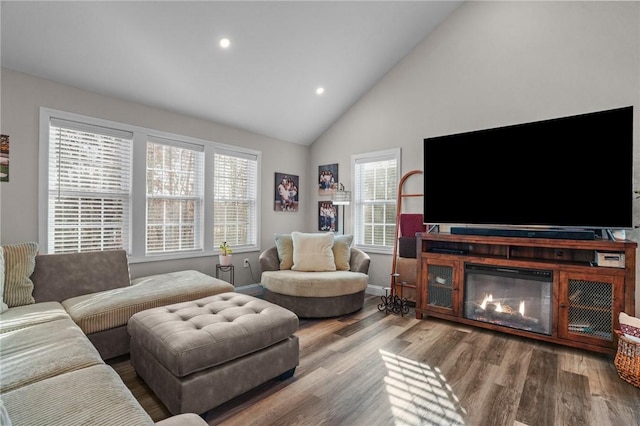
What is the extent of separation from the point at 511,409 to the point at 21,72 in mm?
4416

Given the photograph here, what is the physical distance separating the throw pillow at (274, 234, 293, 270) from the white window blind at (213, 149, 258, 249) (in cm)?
64

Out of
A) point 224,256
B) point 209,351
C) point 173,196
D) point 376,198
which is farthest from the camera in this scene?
point 376,198

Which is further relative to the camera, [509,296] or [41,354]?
[509,296]

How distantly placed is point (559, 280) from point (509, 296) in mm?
444

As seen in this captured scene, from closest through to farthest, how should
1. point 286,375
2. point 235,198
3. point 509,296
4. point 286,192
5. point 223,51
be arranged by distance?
point 286,375, point 509,296, point 223,51, point 235,198, point 286,192

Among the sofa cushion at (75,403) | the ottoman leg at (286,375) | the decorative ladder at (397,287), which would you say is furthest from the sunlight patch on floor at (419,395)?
the sofa cushion at (75,403)

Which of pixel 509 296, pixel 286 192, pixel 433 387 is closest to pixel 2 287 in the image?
pixel 433 387

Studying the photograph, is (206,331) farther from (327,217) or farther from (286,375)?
(327,217)

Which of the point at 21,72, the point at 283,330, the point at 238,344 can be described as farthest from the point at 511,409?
the point at 21,72

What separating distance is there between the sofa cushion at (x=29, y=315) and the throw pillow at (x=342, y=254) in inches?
104

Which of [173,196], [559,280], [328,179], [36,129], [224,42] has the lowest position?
[559,280]

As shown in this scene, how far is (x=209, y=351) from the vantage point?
165 cm

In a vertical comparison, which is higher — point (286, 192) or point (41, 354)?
point (286, 192)

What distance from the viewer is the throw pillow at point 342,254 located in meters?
3.82
